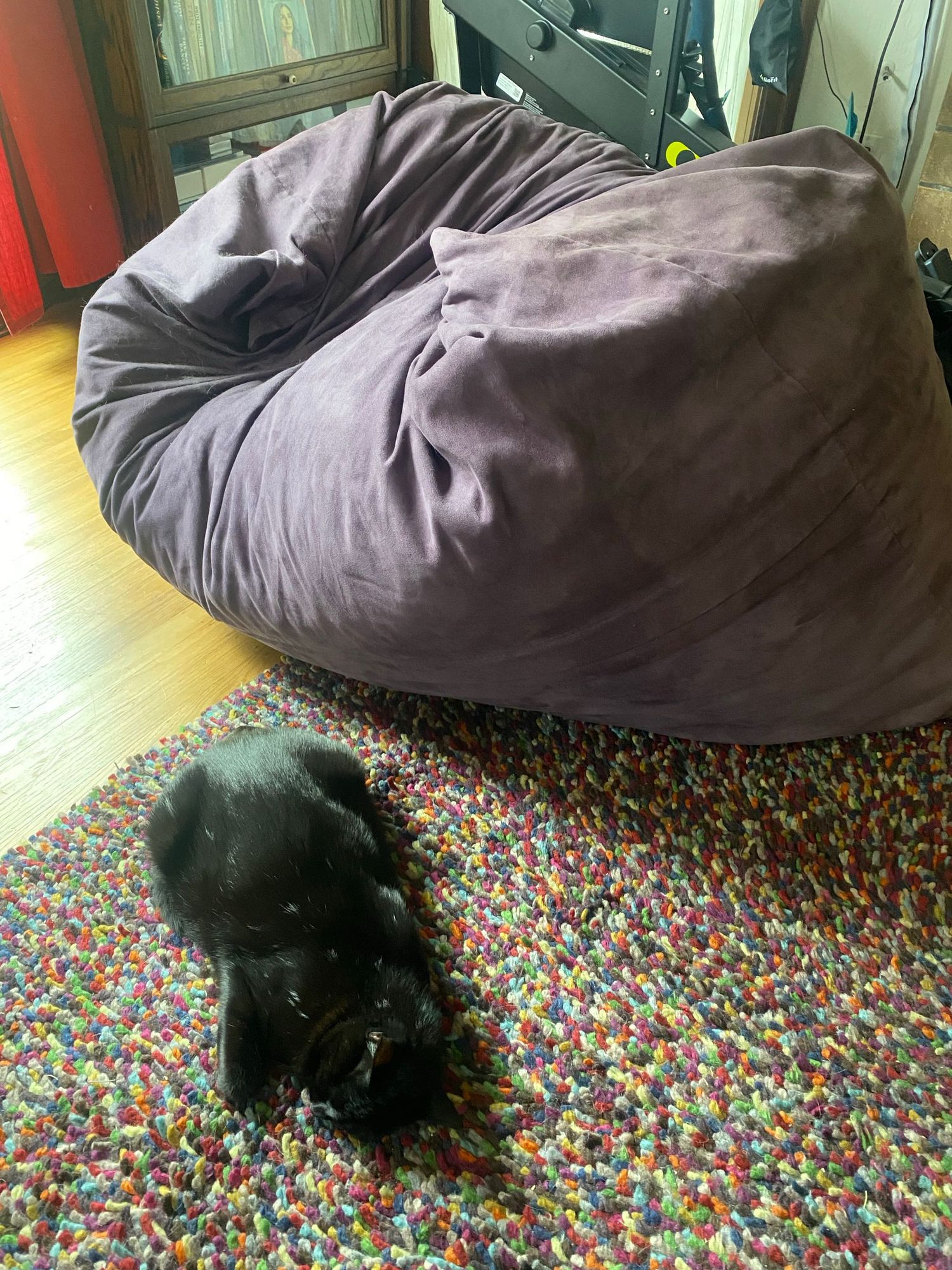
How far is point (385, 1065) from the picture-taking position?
2.52ft

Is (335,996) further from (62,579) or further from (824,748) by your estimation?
(62,579)

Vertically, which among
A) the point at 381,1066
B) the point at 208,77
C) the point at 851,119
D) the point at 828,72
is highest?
the point at 208,77

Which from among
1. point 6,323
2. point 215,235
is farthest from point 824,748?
point 6,323

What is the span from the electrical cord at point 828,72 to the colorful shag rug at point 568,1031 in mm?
2173

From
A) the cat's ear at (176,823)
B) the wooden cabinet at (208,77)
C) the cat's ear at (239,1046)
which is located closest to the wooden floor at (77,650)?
the cat's ear at (176,823)

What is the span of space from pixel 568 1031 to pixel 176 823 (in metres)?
0.47

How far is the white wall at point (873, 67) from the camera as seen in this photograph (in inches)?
91.0

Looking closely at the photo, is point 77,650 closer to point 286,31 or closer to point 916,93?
point 286,31

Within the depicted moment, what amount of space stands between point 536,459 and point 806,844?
0.56 m

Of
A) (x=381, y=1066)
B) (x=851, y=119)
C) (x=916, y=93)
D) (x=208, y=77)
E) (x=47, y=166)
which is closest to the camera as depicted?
(x=381, y=1066)

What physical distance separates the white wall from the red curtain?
1.96 metres

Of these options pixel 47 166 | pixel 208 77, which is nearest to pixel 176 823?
pixel 47 166

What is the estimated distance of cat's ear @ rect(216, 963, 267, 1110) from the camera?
828 millimetres

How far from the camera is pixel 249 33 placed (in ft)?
7.39
